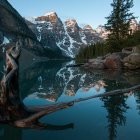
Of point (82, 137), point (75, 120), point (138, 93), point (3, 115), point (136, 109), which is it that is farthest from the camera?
point (138, 93)

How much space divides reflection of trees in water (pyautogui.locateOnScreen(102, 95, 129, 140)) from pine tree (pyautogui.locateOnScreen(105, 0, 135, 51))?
46253 mm

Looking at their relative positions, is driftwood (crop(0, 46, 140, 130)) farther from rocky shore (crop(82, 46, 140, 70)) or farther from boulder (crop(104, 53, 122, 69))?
boulder (crop(104, 53, 122, 69))

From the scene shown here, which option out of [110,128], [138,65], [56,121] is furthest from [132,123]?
[138,65]

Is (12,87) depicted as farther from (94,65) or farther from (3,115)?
(94,65)

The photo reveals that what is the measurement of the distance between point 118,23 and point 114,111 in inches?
2040

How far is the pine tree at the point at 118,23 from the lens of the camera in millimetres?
61300

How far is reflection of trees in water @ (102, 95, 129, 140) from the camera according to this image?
9.62m

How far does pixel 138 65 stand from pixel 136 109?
2926cm

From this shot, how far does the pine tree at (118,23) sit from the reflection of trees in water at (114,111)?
1821 inches

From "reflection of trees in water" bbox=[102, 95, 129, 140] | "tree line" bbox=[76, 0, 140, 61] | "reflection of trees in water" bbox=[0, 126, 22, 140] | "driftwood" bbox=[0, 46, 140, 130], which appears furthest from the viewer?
"tree line" bbox=[76, 0, 140, 61]

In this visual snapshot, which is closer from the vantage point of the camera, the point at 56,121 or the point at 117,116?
the point at 56,121

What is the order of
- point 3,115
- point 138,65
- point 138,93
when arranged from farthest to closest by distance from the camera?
point 138,65 < point 138,93 < point 3,115

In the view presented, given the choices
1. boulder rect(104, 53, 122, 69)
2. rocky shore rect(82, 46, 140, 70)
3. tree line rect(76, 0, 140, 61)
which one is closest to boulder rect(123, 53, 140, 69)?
rocky shore rect(82, 46, 140, 70)

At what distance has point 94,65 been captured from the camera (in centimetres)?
5306
